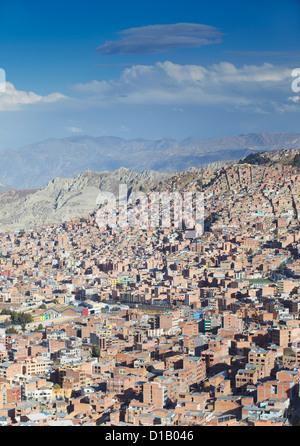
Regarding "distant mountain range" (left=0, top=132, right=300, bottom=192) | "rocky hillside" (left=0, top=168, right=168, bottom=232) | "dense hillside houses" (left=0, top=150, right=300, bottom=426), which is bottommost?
"dense hillside houses" (left=0, top=150, right=300, bottom=426)

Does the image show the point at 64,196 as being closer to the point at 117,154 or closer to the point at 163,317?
the point at 117,154

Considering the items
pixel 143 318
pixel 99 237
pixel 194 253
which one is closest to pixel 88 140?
pixel 99 237

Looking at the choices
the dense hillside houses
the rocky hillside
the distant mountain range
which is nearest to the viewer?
the dense hillside houses

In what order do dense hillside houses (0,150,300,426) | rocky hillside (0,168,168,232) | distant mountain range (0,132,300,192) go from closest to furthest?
dense hillside houses (0,150,300,426), distant mountain range (0,132,300,192), rocky hillside (0,168,168,232)

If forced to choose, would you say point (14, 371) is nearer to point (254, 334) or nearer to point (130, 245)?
point (254, 334)

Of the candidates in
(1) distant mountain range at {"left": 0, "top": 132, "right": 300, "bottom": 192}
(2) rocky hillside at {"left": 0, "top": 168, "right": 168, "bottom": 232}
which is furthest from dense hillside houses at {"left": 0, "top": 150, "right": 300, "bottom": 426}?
(2) rocky hillside at {"left": 0, "top": 168, "right": 168, "bottom": 232}

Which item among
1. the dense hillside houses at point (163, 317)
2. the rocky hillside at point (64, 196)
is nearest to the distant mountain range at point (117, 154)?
the rocky hillside at point (64, 196)

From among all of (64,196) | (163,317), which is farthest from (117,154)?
(163,317)

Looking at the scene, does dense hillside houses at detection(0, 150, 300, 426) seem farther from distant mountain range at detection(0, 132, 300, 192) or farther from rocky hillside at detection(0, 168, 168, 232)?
rocky hillside at detection(0, 168, 168, 232)

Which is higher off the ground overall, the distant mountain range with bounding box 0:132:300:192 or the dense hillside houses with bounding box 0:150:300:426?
the distant mountain range with bounding box 0:132:300:192
